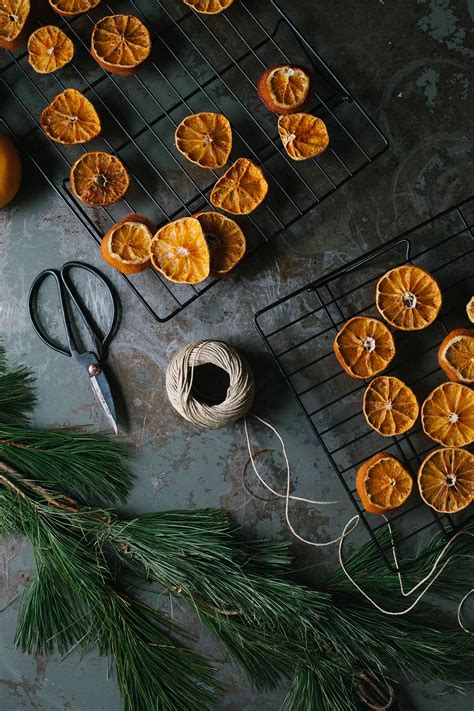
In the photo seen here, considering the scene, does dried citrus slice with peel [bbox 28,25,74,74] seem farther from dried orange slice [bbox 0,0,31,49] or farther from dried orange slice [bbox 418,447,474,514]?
dried orange slice [bbox 418,447,474,514]

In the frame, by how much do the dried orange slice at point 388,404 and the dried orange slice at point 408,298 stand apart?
0.63ft

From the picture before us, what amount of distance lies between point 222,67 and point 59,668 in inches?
87.3

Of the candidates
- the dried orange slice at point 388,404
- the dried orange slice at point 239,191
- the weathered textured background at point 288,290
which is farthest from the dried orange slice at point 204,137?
the dried orange slice at point 388,404

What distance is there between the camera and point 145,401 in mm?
2820

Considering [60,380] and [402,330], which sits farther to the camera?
[60,380]

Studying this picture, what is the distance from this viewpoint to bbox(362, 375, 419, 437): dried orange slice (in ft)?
8.48

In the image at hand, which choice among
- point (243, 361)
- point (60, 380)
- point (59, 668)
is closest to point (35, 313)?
point (60, 380)

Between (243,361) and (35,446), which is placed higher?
(35,446)

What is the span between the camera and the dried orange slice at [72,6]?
8.57 ft

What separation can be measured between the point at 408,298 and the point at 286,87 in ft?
2.63

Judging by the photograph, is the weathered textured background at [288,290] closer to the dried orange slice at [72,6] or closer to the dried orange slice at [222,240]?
the dried orange slice at [222,240]

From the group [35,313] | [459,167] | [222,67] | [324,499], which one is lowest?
[324,499]

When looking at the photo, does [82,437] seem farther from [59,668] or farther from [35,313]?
[59,668]

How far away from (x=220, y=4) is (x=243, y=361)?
1197 mm
